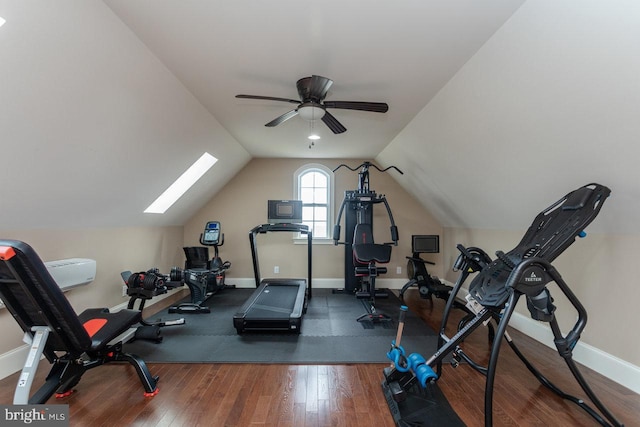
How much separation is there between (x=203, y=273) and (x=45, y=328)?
222cm

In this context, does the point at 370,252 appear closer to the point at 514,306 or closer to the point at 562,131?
the point at 514,306

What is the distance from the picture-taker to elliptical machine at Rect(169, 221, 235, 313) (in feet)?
11.7

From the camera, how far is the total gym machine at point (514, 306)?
1507 mm

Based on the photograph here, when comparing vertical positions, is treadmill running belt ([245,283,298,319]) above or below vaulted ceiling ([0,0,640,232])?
below

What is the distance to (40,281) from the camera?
4.53 ft

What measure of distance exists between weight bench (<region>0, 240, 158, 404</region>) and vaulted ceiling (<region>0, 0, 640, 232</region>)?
87cm

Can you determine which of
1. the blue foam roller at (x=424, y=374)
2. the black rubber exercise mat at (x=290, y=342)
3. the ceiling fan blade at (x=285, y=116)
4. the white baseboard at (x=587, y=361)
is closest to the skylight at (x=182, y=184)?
the black rubber exercise mat at (x=290, y=342)

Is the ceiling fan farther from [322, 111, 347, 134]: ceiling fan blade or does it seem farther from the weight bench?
the weight bench

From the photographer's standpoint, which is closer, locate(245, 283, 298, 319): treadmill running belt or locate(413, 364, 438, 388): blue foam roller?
locate(413, 364, 438, 388): blue foam roller

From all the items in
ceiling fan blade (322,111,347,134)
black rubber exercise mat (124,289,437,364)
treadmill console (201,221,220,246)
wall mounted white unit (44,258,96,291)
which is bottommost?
black rubber exercise mat (124,289,437,364)

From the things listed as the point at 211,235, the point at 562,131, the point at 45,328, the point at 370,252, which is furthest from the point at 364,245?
the point at 45,328

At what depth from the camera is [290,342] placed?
271cm

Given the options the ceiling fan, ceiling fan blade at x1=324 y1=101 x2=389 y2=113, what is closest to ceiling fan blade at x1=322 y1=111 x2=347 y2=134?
the ceiling fan

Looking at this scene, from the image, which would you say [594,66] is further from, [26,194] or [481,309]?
[26,194]
